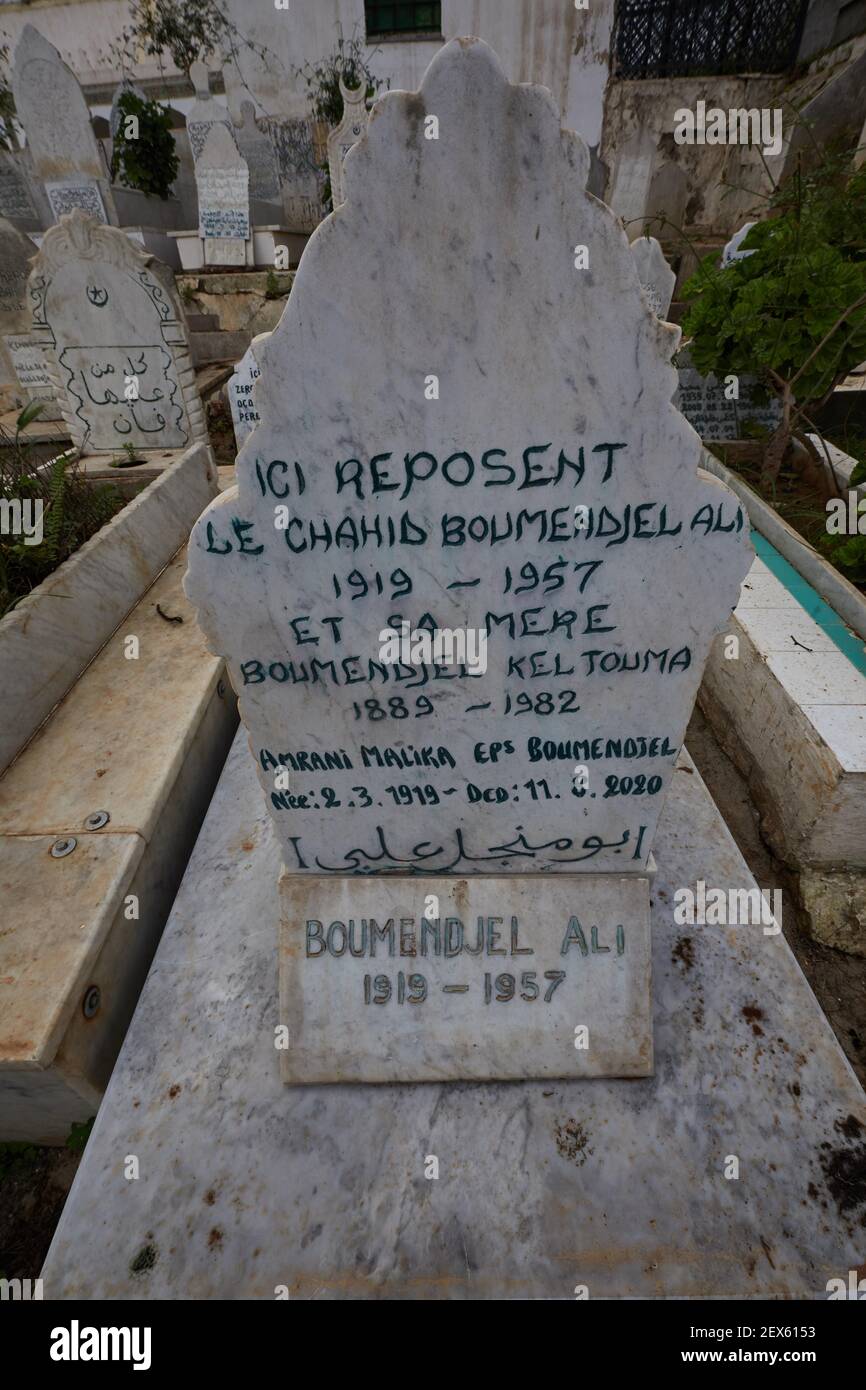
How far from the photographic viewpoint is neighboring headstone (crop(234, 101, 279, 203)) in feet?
47.8

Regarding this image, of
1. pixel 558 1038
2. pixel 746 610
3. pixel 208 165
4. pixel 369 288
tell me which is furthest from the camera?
pixel 208 165

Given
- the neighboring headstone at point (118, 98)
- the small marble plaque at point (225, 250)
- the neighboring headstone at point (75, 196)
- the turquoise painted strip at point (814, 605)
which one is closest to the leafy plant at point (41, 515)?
the turquoise painted strip at point (814, 605)

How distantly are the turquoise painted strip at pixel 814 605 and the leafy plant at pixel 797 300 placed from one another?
117 centimetres

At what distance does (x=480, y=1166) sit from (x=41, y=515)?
362 centimetres

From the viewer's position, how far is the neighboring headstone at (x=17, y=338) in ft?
25.3

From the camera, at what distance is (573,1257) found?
1571 millimetres

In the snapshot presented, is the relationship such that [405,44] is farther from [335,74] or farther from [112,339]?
[112,339]

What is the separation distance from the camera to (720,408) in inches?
245

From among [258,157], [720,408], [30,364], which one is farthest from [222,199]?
[720,408]

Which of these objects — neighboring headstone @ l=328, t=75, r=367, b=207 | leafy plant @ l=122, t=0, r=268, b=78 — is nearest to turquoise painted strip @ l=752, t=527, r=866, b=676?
neighboring headstone @ l=328, t=75, r=367, b=207

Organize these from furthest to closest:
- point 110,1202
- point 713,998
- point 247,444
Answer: point 713,998 → point 110,1202 → point 247,444

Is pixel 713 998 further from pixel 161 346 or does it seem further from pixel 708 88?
pixel 708 88
